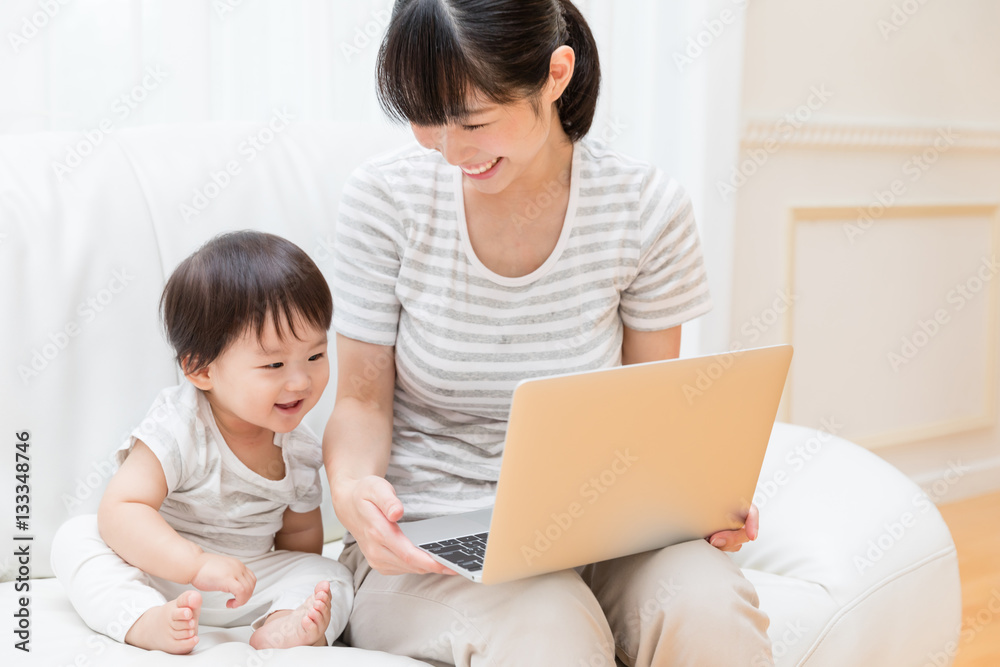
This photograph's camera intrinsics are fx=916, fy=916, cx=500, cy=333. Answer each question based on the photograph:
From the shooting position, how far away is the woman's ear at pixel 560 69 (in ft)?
3.21

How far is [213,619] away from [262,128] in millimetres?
660

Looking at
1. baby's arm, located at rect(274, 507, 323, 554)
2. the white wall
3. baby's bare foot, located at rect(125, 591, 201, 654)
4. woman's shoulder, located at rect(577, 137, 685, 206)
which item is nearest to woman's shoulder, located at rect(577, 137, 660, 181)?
woman's shoulder, located at rect(577, 137, 685, 206)

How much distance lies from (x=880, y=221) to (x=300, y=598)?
190 cm

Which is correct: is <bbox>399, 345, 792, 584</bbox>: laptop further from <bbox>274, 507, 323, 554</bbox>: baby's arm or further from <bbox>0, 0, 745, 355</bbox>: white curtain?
<bbox>0, 0, 745, 355</bbox>: white curtain

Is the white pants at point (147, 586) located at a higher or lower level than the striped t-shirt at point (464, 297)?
lower

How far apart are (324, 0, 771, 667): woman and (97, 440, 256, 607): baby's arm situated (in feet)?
0.43

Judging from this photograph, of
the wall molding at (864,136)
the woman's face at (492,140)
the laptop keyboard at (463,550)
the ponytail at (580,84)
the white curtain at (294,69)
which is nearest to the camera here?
the laptop keyboard at (463,550)

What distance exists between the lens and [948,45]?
7.96 feet

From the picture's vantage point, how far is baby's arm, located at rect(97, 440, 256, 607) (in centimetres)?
93

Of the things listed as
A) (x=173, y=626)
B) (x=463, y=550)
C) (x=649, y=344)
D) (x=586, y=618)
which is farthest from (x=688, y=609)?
(x=173, y=626)

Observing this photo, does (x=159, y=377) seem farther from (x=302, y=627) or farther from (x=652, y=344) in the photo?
(x=652, y=344)

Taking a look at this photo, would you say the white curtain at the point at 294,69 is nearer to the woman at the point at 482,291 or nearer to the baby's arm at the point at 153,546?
the woman at the point at 482,291

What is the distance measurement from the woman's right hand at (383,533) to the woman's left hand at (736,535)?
301 millimetres

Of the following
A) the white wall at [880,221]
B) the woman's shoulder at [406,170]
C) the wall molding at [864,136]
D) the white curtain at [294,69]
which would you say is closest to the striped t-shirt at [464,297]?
the woman's shoulder at [406,170]
